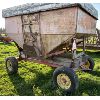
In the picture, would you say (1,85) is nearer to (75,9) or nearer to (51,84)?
(51,84)

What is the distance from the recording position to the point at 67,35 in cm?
603

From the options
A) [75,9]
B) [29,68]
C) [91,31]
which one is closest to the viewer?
[75,9]

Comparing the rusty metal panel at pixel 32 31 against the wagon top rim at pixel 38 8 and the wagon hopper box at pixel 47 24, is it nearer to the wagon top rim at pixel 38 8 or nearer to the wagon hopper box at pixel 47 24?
the wagon hopper box at pixel 47 24

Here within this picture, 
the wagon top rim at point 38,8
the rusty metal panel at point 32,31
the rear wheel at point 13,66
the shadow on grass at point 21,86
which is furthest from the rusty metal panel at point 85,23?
the rear wheel at point 13,66

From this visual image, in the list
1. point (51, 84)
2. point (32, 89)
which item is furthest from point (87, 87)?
A: point (32, 89)

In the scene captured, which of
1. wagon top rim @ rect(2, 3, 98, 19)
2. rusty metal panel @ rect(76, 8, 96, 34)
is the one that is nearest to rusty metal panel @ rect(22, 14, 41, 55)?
wagon top rim @ rect(2, 3, 98, 19)

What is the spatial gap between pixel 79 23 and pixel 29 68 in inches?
138

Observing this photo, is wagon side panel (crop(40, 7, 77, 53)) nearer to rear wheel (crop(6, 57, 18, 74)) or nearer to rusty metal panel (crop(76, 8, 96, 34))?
rusty metal panel (crop(76, 8, 96, 34))

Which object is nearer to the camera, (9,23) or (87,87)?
(87,87)

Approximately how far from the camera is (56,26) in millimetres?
6285

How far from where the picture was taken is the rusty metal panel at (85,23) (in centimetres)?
592

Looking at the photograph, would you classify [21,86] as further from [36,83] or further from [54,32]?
[54,32]

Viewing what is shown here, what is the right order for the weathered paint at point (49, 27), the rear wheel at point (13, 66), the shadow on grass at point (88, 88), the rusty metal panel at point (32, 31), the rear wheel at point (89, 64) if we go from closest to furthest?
the shadow on grass at point (88, 88) → the weathered paint at point (49, 27) → the rusty metal panel at point (32, 31) → the rear wheel at point (13, 66) → the rear wheel at point (89, 64)

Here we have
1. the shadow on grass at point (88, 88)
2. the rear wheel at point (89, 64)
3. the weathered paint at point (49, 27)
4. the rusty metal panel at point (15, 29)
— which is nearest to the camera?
the shadow on grass at point (88, 88)
